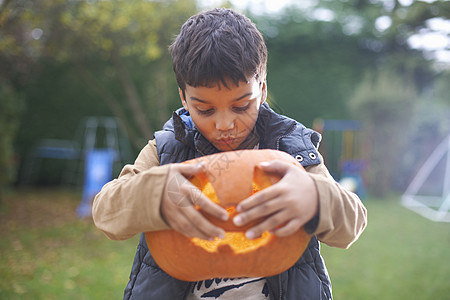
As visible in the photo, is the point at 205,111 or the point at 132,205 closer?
the point at 132,205

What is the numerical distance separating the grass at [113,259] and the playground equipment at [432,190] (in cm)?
70

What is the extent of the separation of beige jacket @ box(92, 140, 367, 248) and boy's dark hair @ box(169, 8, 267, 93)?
0.29 meters

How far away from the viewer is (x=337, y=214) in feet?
3.04

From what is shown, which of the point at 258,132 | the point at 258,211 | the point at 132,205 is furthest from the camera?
the point at 258,132

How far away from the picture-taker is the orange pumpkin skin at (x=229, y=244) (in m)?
0.93

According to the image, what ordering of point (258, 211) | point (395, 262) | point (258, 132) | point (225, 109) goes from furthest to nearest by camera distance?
point (395, 262) < point (258, 132) < point (225, 109) < point (258, 211)

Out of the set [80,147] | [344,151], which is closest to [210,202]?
[344,151]

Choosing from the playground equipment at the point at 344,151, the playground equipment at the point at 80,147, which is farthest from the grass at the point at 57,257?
the playground equipment at the point at 344,151

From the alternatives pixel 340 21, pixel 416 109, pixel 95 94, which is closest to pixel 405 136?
pixel 416 109

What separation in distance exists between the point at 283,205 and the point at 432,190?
10357mm

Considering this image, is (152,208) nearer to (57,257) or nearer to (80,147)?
(57,257)

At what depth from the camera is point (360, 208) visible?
1.01 metres

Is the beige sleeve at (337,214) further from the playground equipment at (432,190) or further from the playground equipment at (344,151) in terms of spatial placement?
the playground equipment at (344,151)

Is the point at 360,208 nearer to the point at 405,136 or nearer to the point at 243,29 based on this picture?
the point at 243,29
